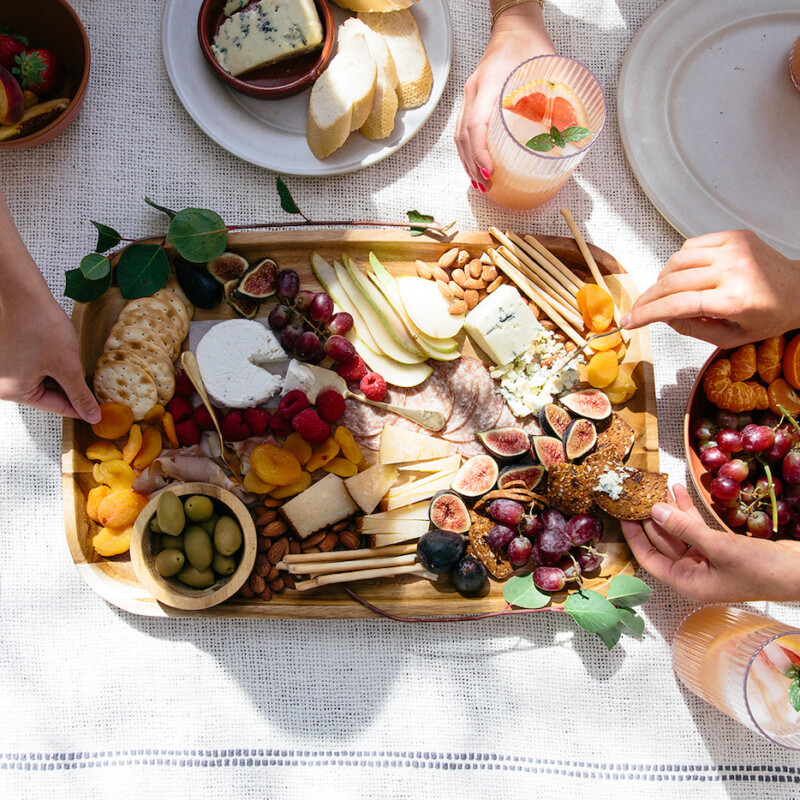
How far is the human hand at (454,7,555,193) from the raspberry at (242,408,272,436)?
2.45ft

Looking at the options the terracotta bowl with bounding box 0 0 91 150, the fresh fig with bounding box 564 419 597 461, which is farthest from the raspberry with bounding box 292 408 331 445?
the terracotta bowl with bounding box 0 0 91 150

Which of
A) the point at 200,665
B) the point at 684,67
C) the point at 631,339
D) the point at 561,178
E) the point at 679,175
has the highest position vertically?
the point at 684,67

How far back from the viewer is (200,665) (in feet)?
4.92

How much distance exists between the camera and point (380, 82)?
1.48m

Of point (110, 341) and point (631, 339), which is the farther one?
point (631, 339)

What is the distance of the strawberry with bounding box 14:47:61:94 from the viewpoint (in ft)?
4.68

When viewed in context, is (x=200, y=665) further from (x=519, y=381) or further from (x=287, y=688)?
(x=519, y=381)

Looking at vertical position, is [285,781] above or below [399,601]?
below

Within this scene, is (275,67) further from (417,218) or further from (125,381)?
(125,381)

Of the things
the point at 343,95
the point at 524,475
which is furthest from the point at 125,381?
the point at 524,475

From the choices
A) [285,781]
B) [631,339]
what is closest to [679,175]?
[631,339]

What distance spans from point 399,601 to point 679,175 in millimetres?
1237

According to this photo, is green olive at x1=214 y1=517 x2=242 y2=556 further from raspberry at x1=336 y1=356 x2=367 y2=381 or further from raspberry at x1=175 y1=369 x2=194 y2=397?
raspberry at x1=336 y1=356 x2=367 y2=381

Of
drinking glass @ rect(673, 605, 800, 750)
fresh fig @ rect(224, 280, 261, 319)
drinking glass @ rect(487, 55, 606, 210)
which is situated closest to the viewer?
drinking glass @ rect(673, 605, 800, 750)
